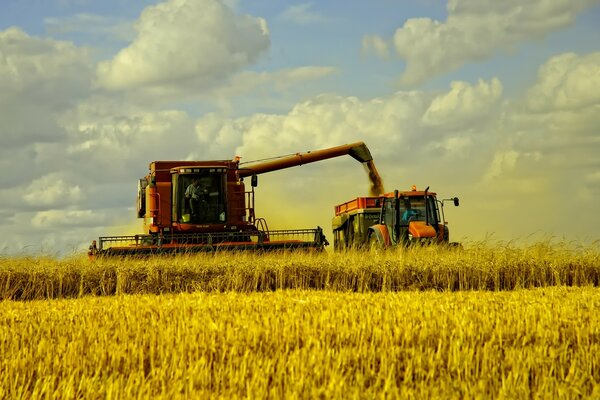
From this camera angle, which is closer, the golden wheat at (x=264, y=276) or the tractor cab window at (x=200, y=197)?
the golden wheat at (x=264, y=276)

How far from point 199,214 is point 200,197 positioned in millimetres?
378

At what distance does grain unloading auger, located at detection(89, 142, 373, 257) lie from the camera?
1645 centimetres

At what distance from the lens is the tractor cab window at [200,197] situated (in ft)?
57.7

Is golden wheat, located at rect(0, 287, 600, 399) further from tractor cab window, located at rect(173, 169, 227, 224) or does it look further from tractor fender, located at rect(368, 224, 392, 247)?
tractor cab window, located at rect(173, 169, 227, 224)

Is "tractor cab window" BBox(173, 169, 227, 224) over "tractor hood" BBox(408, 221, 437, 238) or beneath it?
over

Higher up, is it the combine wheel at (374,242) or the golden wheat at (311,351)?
the combine wheel at (374,242)

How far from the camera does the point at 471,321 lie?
7.14 meters

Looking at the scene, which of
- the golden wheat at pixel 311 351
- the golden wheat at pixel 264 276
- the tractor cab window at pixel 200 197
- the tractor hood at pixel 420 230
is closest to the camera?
the golden wheat at pixel 311 351

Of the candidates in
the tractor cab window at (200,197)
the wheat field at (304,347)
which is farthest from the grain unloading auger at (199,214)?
the wheat field at (304,347)

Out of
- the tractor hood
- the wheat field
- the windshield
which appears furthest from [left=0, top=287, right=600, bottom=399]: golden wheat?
the windshield

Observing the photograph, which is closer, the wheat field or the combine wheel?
the wheat field

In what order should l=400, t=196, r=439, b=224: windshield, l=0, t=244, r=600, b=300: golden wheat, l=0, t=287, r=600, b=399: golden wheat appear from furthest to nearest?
l=400, t=196, r=439, b=224: windshield < l=0, t=244, r=600, b=300: golden wheat < l=0, t=287, r=600, b=399: golden wheat

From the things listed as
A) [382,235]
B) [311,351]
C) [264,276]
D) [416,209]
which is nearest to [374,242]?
[382,235]

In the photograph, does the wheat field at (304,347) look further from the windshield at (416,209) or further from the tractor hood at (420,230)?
the windshield at (416,209)
